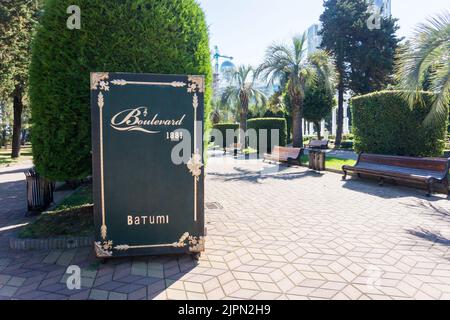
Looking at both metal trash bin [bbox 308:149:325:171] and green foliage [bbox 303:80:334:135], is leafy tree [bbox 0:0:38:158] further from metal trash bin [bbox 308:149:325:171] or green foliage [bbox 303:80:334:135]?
green foliage [bbox 303:80:334:135]

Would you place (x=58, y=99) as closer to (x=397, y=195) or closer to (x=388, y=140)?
(x=397, y=195)

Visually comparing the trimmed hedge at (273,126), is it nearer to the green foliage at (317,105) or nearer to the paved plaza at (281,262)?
the green foliage at (317,105)

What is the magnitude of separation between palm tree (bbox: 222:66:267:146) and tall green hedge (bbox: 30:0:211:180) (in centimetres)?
2095

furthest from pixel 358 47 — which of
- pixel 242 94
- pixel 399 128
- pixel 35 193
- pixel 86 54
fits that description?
pixel 35 193

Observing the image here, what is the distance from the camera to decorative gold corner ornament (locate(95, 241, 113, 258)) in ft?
11.9

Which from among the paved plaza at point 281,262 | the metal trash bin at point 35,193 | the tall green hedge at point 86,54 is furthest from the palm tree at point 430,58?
the metal trash bin at point 35,193

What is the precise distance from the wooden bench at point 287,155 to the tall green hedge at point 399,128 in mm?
3681

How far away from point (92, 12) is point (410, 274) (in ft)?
17.8

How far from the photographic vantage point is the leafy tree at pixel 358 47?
92.6ft

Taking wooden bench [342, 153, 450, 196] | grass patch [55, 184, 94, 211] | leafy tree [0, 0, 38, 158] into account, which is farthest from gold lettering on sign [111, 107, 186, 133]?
leafy tree [0, 0, 38, 158]

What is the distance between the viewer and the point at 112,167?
141 inches

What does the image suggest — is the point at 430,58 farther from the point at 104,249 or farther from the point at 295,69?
the point at 295,69

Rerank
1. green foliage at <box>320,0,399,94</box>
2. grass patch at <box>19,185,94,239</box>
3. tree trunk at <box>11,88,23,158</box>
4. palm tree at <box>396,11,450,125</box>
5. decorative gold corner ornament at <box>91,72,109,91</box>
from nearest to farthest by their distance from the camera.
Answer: decorative gold corner ornament at <box>91,72,109,91</box> → grass patch at <box>19,185,94,239</box> → palm tree at <box>396,11,450,125</box> → tree trunk at <box>11,88,23,158</box> → green foliage at <box>320,0,399,94</box>
